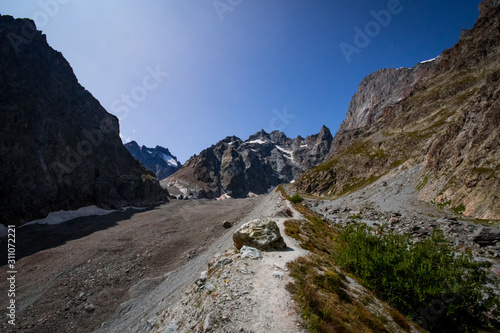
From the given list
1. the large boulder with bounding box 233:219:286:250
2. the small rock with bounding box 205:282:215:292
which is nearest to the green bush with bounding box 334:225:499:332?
the large boulder with bounding box 233:219:286:250

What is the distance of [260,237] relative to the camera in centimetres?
1469

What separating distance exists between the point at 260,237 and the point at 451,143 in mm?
52950

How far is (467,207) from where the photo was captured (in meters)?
29.4

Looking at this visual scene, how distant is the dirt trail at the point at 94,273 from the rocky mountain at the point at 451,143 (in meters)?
39.7

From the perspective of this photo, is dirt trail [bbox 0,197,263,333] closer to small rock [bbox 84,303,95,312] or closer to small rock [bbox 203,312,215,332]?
small rock [bbox 84,303,95,312]

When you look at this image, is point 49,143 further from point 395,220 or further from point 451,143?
point 451,143

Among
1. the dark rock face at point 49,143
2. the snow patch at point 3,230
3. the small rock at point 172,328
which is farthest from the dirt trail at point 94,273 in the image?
the dark rock face at point 49,143

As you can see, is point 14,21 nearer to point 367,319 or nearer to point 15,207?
point 15,207

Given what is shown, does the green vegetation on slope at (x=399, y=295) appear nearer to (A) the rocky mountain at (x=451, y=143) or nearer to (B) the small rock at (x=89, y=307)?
(B) the small rock at (x=89, y=307)

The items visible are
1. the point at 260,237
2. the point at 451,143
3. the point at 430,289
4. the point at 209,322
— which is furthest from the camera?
the point at 451,143

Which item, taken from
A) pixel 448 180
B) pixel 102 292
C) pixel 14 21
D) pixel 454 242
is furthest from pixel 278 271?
pixel 14 21

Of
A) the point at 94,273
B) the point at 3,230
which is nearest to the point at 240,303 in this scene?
the point at 94,273

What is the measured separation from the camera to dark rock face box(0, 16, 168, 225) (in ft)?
179

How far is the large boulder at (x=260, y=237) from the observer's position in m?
14.4
